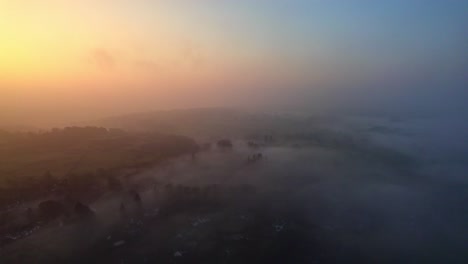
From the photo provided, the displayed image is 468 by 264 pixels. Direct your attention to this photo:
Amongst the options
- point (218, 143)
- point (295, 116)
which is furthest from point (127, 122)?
point (295, 116)

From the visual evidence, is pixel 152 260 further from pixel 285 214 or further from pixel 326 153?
pixel 326 153

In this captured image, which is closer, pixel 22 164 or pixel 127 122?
pixel 22 164

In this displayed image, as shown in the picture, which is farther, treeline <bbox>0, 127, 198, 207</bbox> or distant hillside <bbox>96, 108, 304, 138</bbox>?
distant hillside <bbox>96, 108, 304, 138</bbox>

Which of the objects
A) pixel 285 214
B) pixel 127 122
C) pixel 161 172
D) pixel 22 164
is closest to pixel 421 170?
pixel 285 214

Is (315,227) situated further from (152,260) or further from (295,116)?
(295,116)

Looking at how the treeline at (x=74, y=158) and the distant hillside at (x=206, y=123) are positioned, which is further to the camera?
the distant hillside at (x=206, y=123)

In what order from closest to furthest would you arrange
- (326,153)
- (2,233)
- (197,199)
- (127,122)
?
(2,233) < (197,199) < (326,153) < (127,122)

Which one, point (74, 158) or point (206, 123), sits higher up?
point (206, 123)

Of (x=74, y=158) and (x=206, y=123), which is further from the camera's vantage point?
(x=206, y=123)

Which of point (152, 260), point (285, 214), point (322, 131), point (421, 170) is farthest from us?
point (322, 131)
